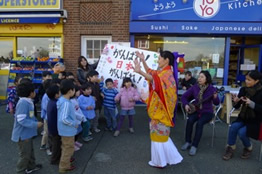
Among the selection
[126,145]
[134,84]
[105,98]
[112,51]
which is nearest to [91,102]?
[105,98]

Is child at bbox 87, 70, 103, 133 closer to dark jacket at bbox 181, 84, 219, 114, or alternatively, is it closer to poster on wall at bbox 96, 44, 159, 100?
poster on wall at bbox 96, 44, 159, 100

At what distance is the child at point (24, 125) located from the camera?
9.53ft

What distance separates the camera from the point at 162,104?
10.3 ft

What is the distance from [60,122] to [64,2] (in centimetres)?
576

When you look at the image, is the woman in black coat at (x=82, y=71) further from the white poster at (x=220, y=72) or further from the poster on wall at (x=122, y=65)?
the white poster at (x=220, y=72)

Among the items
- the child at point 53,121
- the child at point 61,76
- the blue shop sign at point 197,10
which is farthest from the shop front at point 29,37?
the child at point 53,121

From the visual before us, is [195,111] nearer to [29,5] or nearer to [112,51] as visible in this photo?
[112,51]

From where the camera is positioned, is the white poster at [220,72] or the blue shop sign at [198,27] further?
the white poster at [220,72]

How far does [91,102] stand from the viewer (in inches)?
171

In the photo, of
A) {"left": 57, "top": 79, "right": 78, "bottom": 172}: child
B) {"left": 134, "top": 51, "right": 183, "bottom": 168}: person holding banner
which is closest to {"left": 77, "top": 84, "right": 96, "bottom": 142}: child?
{"left": 57, "top": 79, "right": 78, "bottom": 172}: child

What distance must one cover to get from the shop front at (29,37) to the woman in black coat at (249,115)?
5.86 metres

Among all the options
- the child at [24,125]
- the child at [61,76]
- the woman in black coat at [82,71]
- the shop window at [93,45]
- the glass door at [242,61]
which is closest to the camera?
the child at [24,125]

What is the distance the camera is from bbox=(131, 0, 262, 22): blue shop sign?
7.27 meters

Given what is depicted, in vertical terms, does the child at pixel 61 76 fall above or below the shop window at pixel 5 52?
below
